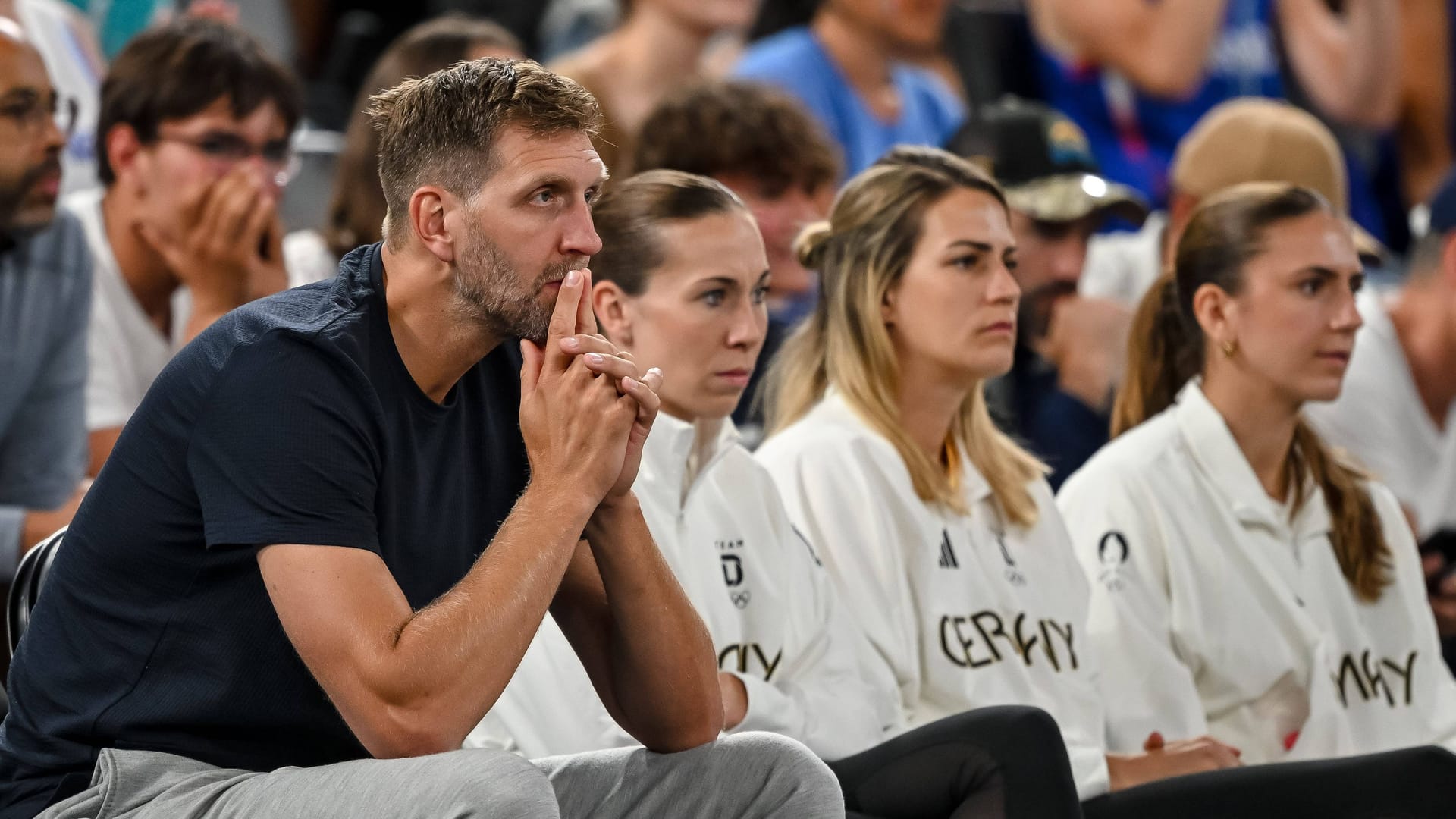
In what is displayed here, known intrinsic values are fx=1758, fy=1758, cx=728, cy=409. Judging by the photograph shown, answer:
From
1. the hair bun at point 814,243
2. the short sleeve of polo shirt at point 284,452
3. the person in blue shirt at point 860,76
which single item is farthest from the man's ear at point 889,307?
the person in blue shirt at point 860,76

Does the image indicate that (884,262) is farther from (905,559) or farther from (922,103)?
(922,103)

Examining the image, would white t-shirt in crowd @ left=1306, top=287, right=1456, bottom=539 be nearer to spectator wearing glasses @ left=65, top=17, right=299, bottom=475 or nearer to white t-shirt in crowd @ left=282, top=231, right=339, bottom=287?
white t-shirt in crowd @ left=282, top=231, right=339, bottom=287

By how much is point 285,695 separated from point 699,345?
1.04m

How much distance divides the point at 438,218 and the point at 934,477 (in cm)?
131

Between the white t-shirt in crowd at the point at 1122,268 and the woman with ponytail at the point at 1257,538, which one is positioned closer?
the woman with ponytail at the point at 1257,538

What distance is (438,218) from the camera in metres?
1.99

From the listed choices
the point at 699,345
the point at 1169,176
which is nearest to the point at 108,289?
the point at 699,345

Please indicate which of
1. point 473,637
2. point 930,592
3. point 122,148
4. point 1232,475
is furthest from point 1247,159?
point 473,637

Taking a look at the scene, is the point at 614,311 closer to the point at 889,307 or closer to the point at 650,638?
the point at 889,307

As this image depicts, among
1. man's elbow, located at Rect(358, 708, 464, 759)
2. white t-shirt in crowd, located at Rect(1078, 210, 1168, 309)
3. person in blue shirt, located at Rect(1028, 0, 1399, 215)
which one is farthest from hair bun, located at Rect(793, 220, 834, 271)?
person in blue shirt, located at Rect(1028, 0, 1399, 215)

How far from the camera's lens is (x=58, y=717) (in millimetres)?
1914

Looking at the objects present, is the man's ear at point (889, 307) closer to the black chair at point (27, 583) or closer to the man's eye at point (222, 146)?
the man's eye at point (222, 146)

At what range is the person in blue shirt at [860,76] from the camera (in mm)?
5027

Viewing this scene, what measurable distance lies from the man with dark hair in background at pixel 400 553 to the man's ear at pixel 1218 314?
1.66 m
